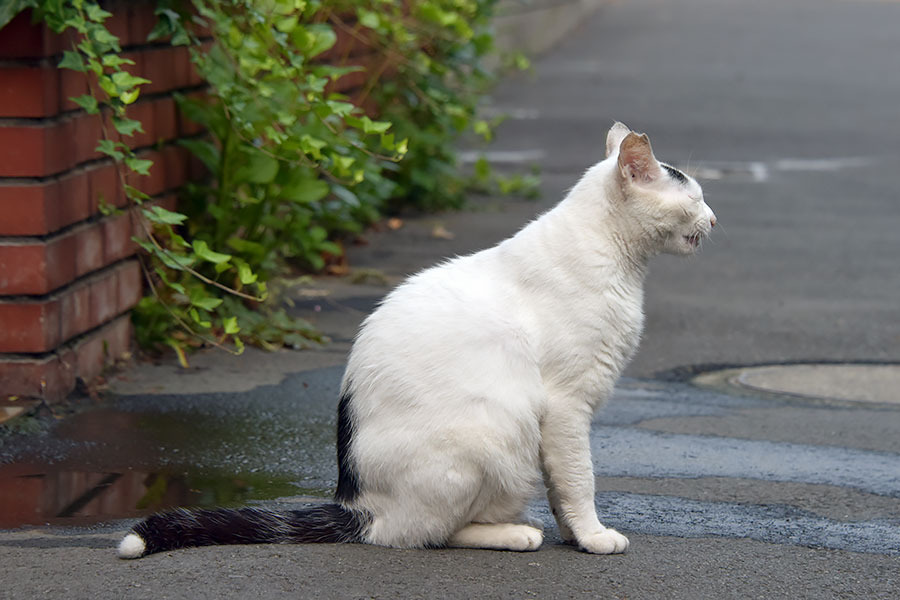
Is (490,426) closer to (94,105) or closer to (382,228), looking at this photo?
(94,105)

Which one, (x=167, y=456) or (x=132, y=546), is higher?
(x=132, y=546)

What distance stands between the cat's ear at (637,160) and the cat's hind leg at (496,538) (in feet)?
3.67

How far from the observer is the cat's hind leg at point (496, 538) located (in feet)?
12.5

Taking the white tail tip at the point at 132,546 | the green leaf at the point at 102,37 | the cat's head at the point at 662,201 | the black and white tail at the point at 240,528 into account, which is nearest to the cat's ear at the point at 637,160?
the cat's head at the point at 662,201

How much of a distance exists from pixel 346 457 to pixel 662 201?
48.9 inches

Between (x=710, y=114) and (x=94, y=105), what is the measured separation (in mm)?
11336

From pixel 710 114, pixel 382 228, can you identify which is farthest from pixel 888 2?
pixel 382 228

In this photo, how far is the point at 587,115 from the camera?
1520 cm

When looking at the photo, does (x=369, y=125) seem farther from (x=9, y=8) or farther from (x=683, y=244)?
(x=683, y=244)

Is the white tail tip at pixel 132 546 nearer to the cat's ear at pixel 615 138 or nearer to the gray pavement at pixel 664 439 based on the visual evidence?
the gray pavement at pixel 664 439

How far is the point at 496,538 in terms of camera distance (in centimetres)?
381

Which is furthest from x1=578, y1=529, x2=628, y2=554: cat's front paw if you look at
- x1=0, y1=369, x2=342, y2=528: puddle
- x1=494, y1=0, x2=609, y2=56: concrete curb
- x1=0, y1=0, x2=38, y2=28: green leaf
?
x1=494, y1=0, x2=609, y2=56: concrete curb

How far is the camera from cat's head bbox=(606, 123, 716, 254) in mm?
3883

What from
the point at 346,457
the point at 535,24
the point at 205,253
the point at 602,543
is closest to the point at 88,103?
the point at 205,253
